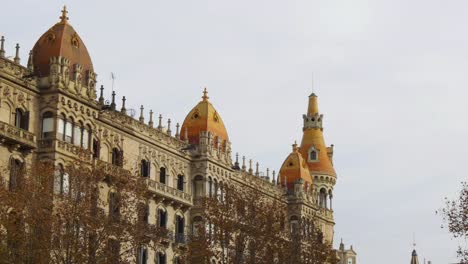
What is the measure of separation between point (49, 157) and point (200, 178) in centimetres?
2202

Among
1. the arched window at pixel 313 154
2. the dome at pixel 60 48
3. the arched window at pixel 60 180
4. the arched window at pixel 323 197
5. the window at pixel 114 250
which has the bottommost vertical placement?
the window at pixel 114 250

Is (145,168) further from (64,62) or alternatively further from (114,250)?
(114,250)

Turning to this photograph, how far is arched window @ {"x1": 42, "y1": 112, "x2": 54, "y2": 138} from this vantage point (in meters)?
67.0

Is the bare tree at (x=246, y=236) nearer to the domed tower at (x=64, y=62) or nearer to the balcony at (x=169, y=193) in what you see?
the balcony at (x=169, y=193)

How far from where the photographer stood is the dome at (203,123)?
8844 cm

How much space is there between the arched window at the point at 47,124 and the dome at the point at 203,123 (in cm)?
2183

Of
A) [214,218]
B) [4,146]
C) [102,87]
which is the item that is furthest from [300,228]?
[4,146]

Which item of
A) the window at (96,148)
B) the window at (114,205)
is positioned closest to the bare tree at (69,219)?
the window at (114,205)

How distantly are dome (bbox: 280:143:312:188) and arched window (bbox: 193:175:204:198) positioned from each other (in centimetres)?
2325

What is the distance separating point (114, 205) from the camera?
191 feet

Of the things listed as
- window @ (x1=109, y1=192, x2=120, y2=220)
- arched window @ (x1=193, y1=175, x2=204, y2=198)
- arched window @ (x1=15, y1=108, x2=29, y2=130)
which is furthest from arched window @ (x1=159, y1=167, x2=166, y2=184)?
window @ (x1=109, y1=192, x2=120, y2=220)

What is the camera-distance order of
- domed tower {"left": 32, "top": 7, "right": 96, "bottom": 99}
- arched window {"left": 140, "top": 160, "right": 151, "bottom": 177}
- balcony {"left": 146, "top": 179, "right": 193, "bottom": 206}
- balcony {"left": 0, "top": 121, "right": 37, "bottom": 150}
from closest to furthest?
balcony {"left": 0, "top": 121, "right": 37, "bottom": 150} < domed tower {"left": 32, "top": 7, "right": 96, "bottom": 99} < balcony {"left": 146, "top": 179, "right": 193, "bottom": 206} < arched window {"left": 140, "top": 160, "right": 151, "bottom": 177}

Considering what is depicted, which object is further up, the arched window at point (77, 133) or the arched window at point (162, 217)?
the arched window at point (77, 133)

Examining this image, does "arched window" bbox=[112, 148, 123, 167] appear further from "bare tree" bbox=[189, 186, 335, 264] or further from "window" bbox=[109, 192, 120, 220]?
"window" bbox=[109, 192, 120, 220]
